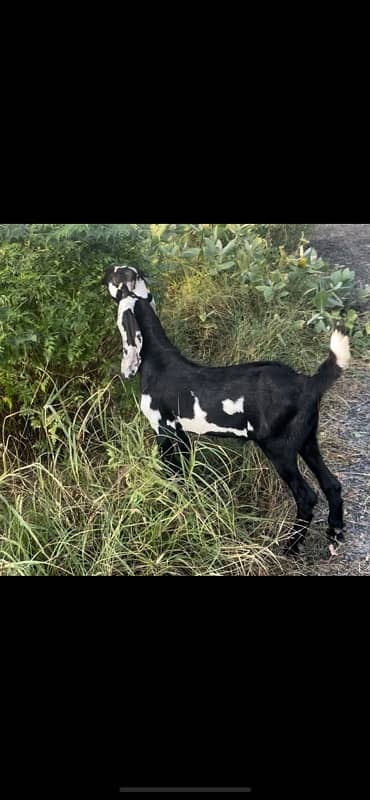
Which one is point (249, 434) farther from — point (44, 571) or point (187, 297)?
point (187, 297)

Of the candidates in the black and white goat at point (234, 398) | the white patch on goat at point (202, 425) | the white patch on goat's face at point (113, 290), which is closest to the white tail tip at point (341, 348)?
the black and white goat at point (234, 398)

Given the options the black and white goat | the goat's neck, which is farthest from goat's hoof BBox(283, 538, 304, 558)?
the goat's neck

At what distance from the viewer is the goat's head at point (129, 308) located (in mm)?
3006

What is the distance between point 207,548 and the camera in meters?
2.94

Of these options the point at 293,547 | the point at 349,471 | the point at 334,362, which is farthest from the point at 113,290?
the point at 349,471

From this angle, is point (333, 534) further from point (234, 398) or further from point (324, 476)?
point (234, 398)

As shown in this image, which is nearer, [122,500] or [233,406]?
[233,406]

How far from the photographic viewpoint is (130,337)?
3.01 metres

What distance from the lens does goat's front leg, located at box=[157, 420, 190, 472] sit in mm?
3008

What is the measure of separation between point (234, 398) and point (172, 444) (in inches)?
12.9

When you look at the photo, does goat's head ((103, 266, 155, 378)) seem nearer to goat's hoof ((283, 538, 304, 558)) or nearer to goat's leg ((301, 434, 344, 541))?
goat's leg ((301, 434, 344, 541))

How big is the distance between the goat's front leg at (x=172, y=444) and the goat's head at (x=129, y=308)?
0.23 meters

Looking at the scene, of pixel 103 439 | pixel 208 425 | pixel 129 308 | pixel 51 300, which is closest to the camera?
pixel 208 425

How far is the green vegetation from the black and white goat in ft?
0.55
